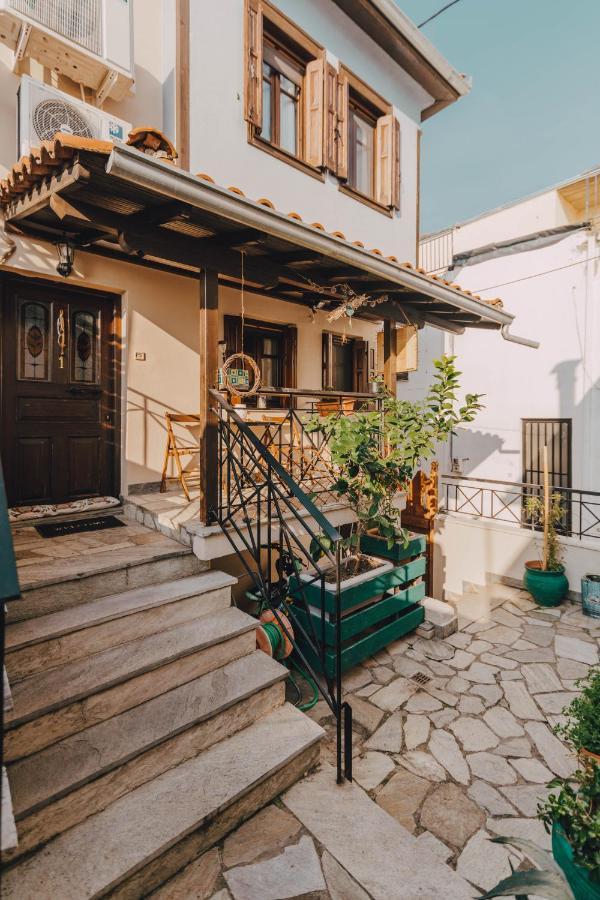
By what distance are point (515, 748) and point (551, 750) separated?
0.85 ft

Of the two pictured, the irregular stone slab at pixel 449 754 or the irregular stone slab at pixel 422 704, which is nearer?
the irregular stone slab at pixel 449 754

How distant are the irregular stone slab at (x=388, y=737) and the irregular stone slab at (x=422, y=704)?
19 cm

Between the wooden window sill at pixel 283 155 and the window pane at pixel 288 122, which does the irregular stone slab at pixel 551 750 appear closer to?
the wooden window sill at pixel 283 155

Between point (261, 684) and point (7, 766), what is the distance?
56.0 inches

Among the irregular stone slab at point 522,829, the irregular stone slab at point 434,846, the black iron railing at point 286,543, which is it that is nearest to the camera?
the irregular stone slab at point 434,846

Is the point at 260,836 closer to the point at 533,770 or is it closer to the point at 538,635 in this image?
the point at 533,770

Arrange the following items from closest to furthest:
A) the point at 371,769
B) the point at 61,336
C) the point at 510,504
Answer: the point at 371,769 → the point at 61,336 → the point at 510,504

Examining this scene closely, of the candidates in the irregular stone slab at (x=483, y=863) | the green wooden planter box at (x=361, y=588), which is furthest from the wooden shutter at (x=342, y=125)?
the irregular stone slab at (x=483, y=863)

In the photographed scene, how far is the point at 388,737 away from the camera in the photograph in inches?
131

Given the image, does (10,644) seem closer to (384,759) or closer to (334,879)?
(334,879)

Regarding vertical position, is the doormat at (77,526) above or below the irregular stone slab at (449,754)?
above

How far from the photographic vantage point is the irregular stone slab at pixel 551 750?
309 cm

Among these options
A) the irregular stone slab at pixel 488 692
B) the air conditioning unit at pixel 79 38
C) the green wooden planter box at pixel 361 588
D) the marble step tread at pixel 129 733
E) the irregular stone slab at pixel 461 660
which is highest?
the air conditioning unit at pixel 79 38

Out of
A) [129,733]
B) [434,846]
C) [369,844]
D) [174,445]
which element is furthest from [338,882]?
[174,445]
